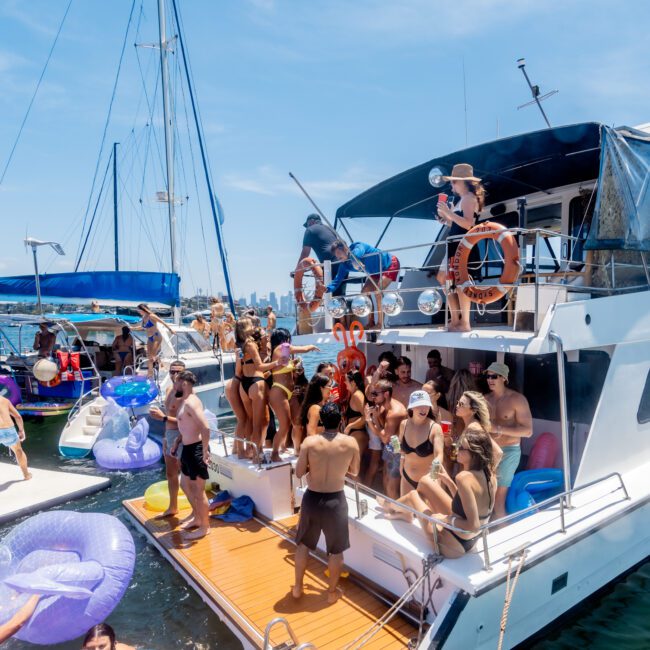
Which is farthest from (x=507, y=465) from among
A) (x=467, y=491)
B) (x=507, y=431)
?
(x=467, y=491)

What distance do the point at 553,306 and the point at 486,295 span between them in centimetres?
67

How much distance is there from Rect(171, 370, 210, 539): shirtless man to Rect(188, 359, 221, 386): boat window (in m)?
9.36

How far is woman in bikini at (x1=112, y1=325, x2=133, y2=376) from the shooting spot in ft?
50.8

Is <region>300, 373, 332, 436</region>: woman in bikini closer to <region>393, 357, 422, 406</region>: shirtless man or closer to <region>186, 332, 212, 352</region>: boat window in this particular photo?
<region>393, 357, 422, 406</region>: shirtless man

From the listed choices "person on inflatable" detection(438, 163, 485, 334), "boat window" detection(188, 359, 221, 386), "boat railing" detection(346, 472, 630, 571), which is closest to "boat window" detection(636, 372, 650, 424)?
"boat railing" detection(346, 472, 630, 571)

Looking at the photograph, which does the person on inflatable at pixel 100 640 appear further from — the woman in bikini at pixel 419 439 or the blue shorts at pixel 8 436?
the blue shorts at pixel 8 436

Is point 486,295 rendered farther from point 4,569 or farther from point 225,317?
point 225,317

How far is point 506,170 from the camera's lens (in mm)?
7387

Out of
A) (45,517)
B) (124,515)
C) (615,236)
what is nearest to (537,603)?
(615,236)

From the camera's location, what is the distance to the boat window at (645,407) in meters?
5.67

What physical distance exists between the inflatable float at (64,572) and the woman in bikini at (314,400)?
2.19 metres

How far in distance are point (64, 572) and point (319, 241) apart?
16.0 feet

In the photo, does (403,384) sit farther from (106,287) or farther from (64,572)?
(106,287)

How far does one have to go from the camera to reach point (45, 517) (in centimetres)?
554
